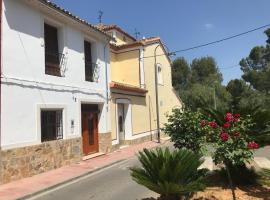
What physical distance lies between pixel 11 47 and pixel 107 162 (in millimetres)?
6320

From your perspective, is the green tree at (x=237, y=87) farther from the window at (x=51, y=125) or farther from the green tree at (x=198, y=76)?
the window at (x=51, y=125)

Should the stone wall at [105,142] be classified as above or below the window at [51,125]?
below

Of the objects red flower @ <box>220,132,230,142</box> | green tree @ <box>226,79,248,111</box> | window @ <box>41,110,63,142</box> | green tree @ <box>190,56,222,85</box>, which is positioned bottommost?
red flower @ <box>220,132,230,142</box>

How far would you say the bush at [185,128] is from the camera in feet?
31.8

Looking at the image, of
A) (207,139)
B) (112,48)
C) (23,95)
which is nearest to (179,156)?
(207,139)

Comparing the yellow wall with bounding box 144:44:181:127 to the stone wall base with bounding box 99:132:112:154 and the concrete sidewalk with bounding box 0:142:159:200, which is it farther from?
the concrete sidewalk with bounding box 0:142:159:200

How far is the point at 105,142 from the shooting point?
18750 millimetres

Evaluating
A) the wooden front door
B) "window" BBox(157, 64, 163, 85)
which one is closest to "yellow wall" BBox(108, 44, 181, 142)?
"window" BBox(157, 64, 163, 85)

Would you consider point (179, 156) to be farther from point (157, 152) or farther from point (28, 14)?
point (28, 14)

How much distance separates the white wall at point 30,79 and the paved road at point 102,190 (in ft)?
7.86

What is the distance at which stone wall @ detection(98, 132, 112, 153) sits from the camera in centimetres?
1842

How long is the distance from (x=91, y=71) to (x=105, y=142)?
3629 mm

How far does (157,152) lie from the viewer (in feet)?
23.6

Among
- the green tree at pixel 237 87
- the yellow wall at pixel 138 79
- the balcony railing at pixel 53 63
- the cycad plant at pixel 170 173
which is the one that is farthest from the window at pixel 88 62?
the green tree at pixel 237 87
